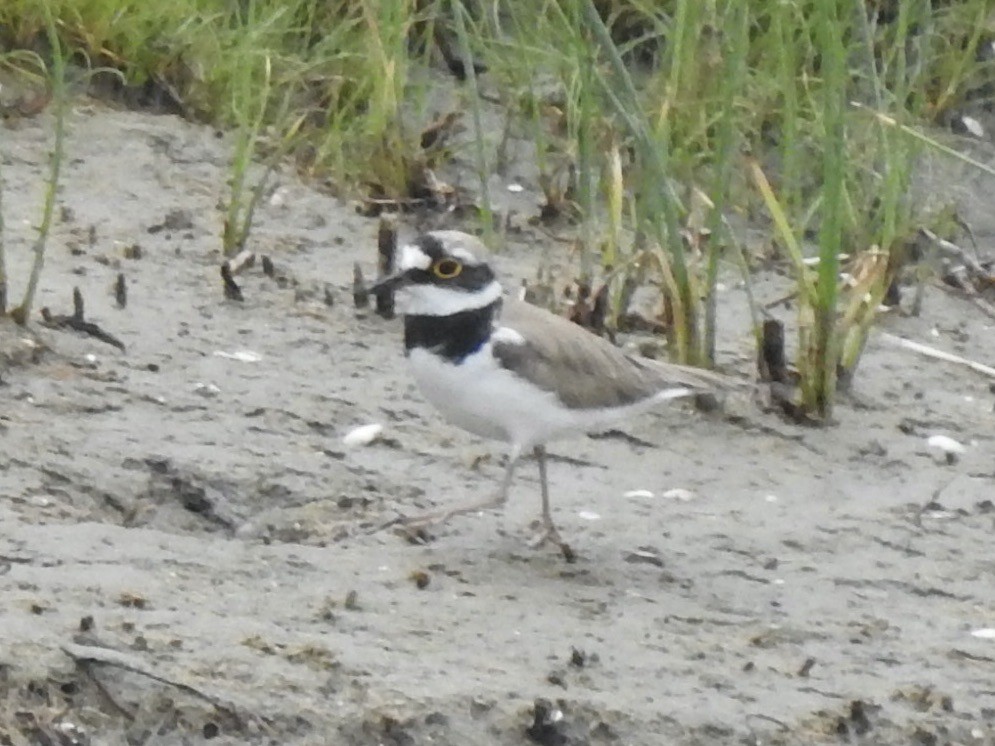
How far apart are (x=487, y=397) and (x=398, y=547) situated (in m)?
0.41

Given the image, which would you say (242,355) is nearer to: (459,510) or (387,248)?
(387,248)

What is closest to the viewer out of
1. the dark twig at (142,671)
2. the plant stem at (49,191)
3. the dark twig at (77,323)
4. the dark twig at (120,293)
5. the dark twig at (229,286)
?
the dark twig at (142,671)

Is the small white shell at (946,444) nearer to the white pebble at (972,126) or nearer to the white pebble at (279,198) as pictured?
the white pebble at (279,198)

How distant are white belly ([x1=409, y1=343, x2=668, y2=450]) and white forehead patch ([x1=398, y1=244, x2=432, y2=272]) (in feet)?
0.73

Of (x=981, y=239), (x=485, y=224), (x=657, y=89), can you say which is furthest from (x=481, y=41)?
(x=981, y=239)

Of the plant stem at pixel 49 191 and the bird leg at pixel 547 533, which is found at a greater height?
the plant stem at pixel 49 191

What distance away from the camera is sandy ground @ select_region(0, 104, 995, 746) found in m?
3.56

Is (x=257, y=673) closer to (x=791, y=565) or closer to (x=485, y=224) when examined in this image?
(x=791, y=565)

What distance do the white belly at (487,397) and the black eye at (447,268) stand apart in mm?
201

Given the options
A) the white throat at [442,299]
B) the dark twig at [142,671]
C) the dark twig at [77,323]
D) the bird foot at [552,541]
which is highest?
the white throat at [442,299]

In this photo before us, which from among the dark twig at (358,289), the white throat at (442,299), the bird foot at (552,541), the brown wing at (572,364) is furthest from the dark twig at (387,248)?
the bird foot at (552,541)

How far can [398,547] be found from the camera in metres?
4.49

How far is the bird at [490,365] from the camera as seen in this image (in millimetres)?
4504

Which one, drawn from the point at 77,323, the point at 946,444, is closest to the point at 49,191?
the point at 77,323
